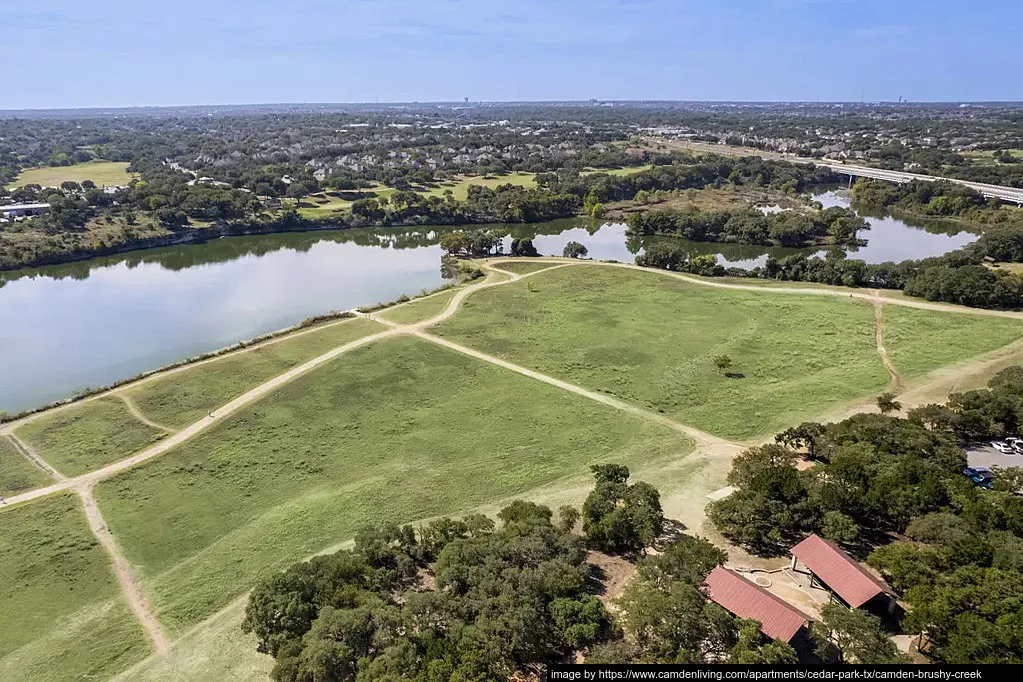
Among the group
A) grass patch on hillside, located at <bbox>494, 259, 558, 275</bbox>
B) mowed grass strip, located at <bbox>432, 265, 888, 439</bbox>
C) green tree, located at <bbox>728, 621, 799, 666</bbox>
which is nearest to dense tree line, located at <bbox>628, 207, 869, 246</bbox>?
mowed grass strip, located at <bbox>432, 265, 888, 439</bbox>

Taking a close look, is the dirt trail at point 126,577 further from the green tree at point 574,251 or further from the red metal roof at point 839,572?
the green tree at point 574,251

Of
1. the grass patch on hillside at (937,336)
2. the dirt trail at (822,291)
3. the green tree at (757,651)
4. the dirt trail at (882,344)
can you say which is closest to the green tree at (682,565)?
the green tree at (757,651)

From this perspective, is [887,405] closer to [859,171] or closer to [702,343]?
[702,343]

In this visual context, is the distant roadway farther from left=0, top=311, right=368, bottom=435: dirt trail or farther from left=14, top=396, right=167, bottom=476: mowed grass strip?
left=14, top=396, right=167, bottom=476: mowed grass strip

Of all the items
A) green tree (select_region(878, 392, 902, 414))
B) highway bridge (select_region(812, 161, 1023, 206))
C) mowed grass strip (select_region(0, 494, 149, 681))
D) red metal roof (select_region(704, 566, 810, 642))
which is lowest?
mowed grass strip (select_region(0, 494, 149, 681))

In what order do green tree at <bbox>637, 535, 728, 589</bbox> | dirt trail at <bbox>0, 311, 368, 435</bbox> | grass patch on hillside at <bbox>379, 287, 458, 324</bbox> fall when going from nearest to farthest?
1. green tree at <bbox>637, 535, 728, 589</bbox>
2. dirt trail at <bbox>0, 311, 368, 435</bbox>
3. grass patch on hillside at <bbox>379, 287, 458, 324</bbox>

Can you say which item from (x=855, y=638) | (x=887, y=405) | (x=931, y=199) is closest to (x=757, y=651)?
(x=855, y=638)

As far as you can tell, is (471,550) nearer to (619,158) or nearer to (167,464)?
(167,464)
